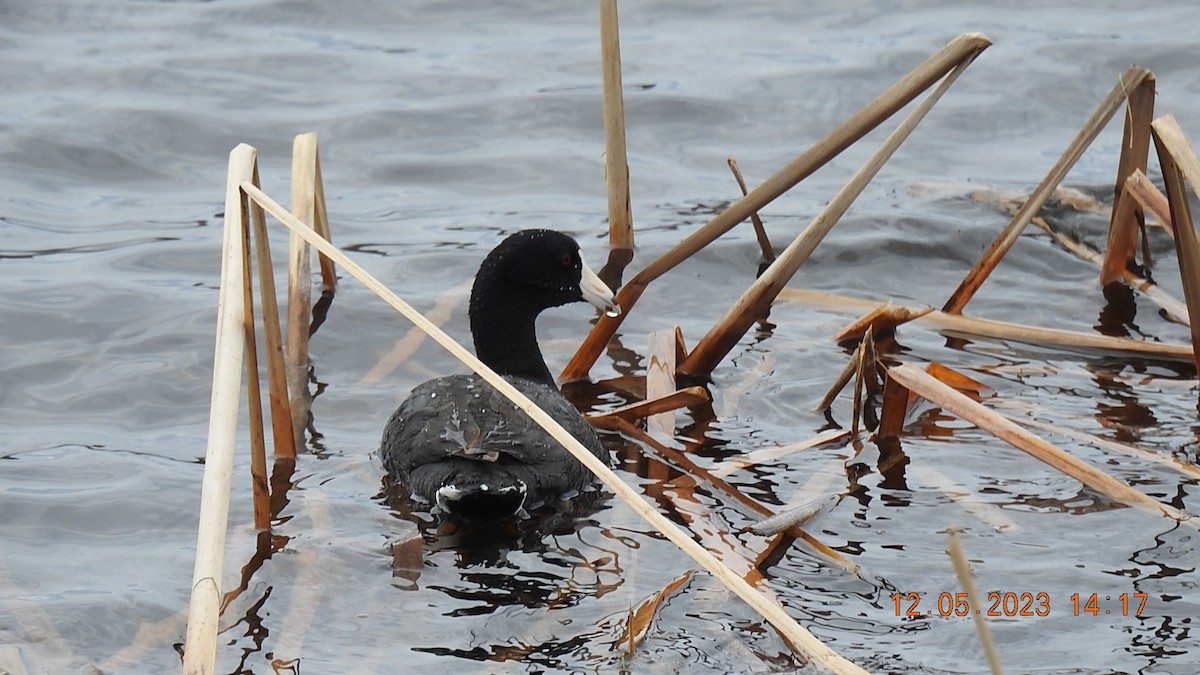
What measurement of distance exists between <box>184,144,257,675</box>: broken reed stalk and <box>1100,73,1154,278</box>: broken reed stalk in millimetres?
3349

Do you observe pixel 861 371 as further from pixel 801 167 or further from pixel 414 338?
pixel 414 338

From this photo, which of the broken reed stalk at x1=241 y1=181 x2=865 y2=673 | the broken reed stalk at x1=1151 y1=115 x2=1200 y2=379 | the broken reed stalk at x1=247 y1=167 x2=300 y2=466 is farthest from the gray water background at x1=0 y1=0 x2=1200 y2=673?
the broken reed stalk at x1=241 y1=181 x2=865 y2=673

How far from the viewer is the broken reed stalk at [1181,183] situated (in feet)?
15.2

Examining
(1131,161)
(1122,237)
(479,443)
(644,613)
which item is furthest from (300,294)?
(1122,237)

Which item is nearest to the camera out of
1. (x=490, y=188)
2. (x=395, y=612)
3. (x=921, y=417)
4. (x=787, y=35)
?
(x=395, y=612)

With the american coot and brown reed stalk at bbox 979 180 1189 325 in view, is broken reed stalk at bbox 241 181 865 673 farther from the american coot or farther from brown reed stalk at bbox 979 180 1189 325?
brown reed stalk at bbox 979 180 1189 325

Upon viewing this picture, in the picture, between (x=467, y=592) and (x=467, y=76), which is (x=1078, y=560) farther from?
(x=467, y=76)

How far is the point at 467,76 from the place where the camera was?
33.8ft

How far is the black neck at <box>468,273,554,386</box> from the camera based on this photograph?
5648 millimetres

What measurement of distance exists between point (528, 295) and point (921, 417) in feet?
5.01

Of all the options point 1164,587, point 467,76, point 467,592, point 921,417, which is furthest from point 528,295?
point 467,76

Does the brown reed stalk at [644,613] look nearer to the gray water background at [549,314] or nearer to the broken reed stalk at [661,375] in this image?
the gray water background at [549,314]

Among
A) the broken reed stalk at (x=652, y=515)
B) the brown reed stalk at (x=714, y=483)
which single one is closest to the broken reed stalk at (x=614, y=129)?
the brown reed stalk at (x=714, y=483)
